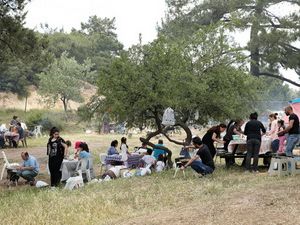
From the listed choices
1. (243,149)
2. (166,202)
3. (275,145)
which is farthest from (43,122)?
(166,202)

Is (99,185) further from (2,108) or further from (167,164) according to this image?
(2,108)

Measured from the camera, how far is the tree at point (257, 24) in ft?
94.7

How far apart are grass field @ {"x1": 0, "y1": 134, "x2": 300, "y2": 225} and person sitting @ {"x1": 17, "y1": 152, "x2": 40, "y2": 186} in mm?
738

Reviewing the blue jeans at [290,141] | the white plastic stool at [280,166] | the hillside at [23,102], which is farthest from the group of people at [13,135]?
the hillside at [23,102]

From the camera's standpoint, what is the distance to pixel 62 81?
4922cm

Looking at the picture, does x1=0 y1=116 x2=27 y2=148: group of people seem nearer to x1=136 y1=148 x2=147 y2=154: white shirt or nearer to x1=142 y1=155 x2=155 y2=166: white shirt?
x1=136 y1=148 x2=147 y2=154: white shirt

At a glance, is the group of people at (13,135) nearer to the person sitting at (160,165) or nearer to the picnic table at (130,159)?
the picnic table at (130,159)

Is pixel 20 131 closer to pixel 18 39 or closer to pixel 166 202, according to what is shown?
pixel 18 39

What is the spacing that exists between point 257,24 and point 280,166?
19.9m

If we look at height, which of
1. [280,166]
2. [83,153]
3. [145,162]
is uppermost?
[83,153]

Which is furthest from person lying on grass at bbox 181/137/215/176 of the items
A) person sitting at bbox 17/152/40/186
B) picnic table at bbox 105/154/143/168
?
person sitting at bbox 17/152/40/186

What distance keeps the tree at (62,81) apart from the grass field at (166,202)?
1521 inches

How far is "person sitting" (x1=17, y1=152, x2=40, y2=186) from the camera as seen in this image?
469 inches

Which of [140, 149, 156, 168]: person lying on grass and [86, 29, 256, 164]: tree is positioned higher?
[86, 29, 256, 164]: tree
